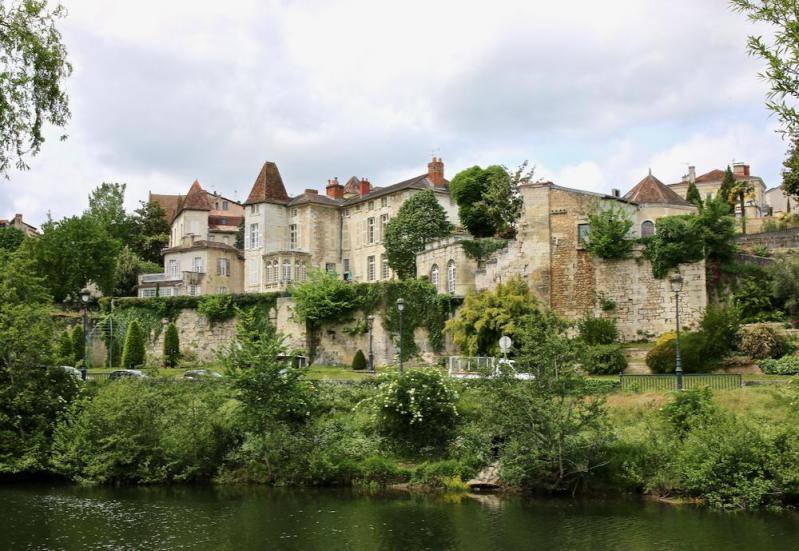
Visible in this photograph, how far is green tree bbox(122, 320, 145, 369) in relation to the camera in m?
47.3

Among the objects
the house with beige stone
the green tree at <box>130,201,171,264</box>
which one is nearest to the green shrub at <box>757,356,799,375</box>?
the house with beige stone

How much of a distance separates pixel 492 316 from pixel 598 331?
458 centimetres

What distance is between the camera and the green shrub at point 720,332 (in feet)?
110

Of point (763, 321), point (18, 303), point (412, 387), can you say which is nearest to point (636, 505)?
point (412, 387)

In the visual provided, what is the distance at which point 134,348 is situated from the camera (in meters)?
47.6

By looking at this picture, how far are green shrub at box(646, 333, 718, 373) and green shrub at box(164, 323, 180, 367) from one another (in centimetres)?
2621

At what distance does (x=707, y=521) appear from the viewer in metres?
20.8

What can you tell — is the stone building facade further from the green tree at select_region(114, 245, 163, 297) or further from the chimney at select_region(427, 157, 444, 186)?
the green tree at select_region(114, 245, 163, 297)

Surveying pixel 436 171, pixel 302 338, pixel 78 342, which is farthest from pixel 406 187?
pixel 78 342

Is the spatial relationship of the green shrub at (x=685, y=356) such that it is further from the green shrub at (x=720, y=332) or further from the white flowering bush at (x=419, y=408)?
the white flowering bush at (x=419, y=408)

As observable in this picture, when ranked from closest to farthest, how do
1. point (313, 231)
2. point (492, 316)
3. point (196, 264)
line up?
point (492, 316) → point (313, 231) → point (196, 264)

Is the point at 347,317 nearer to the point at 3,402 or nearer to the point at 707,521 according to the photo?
the point at 3,402

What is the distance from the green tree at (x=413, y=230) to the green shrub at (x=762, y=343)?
75.4 feet

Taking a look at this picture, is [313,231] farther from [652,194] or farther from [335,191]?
[652,194]
